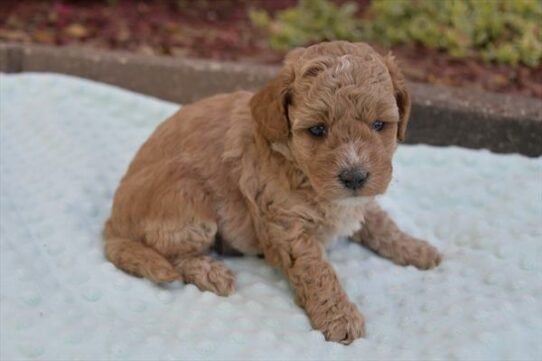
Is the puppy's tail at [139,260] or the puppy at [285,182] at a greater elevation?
the puppy at [285,182]

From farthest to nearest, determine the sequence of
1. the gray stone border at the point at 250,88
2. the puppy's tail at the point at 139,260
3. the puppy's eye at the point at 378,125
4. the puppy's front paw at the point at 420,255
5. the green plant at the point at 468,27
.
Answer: the green plant at the point at 468,27
the gray stone border at the point at 250,88
the puppy's front paw at the point at 420,255
the puppy's tail at the point at 139,260
the puppy's eye at the point at 378,125

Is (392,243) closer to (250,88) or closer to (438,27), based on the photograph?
(250,88)

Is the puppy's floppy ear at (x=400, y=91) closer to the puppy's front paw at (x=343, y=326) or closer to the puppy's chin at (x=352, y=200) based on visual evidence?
the puppy's chin at (x=352, y=200)

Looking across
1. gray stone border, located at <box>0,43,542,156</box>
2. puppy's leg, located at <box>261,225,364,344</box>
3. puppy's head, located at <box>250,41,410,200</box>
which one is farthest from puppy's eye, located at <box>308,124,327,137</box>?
gray stone border, located at <box>0,43,542,156</box>

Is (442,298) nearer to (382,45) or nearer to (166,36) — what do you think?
(382,45)

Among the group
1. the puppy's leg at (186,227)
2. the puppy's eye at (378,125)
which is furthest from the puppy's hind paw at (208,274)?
the puppy's eye at (378,125)

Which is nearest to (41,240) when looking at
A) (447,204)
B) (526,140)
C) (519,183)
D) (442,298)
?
(442,298)
